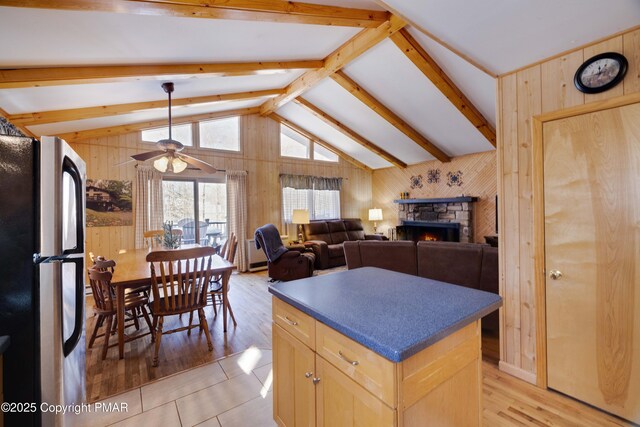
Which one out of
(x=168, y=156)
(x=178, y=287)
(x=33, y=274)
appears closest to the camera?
(x=33, y=274)

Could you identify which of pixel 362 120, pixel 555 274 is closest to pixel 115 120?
pixel 362 120

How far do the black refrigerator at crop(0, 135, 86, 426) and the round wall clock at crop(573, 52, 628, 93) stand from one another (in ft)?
9.97

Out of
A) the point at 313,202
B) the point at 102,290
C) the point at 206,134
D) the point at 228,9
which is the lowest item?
the point at 102,290

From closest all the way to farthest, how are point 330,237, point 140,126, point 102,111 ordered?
point 102,111, point 140,126, point 330,237

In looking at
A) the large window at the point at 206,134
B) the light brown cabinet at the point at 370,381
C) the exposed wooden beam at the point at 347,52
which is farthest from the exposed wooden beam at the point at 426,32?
the large window at the point at 206,134

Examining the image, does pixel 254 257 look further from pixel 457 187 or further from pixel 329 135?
pixel 457 187

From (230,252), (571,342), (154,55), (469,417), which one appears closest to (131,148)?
(154,55)

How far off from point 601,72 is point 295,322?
8.18 ft

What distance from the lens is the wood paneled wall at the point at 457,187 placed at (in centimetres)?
598

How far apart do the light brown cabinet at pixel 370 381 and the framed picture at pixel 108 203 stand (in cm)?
472

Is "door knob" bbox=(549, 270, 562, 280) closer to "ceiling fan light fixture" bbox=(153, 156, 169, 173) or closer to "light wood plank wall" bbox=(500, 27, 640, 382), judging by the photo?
"light wood plank wall" bbox=(500, 27, 640, 382)

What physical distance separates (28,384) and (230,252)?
2.42 meters

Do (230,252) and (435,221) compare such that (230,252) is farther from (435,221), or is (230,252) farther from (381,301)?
→ (435,221)

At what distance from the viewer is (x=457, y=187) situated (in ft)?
21.4
